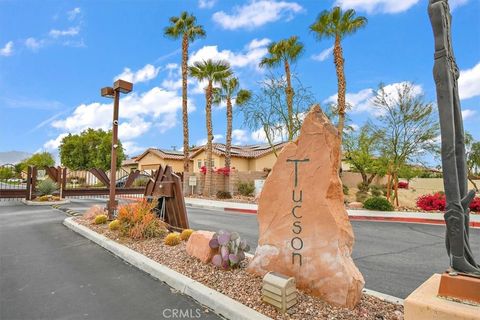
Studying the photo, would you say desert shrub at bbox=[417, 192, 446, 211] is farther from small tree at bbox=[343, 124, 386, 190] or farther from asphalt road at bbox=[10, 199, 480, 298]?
small tree at bbox=[343, 124, 386, 190]

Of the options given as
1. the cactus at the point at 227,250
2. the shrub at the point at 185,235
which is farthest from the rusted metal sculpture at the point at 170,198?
the cactus at the point at 227,250

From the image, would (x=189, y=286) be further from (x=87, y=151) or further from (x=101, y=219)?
(x=87, y=151)

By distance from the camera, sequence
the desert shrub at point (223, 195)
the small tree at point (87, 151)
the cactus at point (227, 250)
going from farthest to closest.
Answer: the small tree at point (87, 151) → the desert shrub at point (223, 195) → the cactus at point (227, 250)

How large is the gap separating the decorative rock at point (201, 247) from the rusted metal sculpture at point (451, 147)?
3173 mm

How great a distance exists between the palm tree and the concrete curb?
49.1ft

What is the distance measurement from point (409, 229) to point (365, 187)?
59.0 ft

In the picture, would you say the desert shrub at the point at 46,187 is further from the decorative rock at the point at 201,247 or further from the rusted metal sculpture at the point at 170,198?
the decorative rock at the point at 201,247

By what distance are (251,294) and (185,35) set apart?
22.7m

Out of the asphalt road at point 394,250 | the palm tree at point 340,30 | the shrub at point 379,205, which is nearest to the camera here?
the asphalt road at point 394,250

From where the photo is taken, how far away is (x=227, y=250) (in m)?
4.46

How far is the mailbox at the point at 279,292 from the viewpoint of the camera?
3150 millimetres

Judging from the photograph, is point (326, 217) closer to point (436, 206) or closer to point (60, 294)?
point (60, 294)

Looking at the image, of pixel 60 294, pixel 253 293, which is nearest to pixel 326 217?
pixel 253 293

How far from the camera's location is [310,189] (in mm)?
3703
